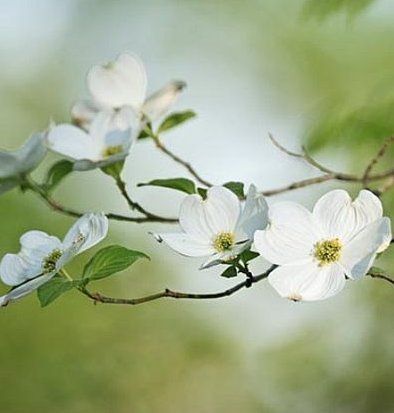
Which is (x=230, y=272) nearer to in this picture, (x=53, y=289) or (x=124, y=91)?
(x=53, y=289)

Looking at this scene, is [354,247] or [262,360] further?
[262,360]

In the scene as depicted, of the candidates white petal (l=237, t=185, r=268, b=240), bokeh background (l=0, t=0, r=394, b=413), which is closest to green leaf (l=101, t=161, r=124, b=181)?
white petal (l=237, t=185, r=268, b=240)

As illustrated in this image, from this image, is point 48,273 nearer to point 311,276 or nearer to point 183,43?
point 311,276

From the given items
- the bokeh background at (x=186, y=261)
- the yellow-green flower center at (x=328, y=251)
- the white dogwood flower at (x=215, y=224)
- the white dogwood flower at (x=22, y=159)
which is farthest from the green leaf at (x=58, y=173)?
the bokeh background at (x=186, y=261)

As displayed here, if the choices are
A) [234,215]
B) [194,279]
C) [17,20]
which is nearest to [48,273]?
[234,215]

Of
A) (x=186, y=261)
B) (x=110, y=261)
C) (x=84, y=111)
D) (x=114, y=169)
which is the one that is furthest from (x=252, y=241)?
(x=186, y=261)

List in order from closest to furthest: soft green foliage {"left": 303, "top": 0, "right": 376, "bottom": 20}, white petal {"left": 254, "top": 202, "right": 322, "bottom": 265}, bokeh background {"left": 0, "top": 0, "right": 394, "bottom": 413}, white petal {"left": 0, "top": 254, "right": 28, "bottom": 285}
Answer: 1. white petal {"left": 254, "top": 202, "right": 322, "bottom": 265}
2. white petal {"left": 0, "top": 254, "right": 28, "bottom": 285}
3. soft green foliage {"left": 303, "top": 0, "right": 376, "bottom": 20}
4. bokeh background {"left": 0, "top": 0, "right": 394, "bottom": 413}

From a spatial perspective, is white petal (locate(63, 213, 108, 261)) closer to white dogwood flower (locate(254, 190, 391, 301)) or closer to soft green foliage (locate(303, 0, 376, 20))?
white dogwood flower (locate(254, 190, 391, 301))
